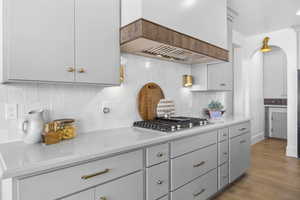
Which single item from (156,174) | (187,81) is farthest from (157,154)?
(187,81)

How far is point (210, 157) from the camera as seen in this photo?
2090 mm

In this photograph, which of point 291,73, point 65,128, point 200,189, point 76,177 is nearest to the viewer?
point 76,177

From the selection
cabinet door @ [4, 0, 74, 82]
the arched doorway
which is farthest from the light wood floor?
cabinet door @ [4, 0, 74, 82]

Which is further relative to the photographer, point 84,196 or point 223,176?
point 223,176

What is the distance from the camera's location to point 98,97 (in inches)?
71.8

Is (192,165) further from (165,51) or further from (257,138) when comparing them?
(257,138)

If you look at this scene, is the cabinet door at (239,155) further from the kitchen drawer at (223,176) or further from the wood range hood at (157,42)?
the wood range hood at (157,42)

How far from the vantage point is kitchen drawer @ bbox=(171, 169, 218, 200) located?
174cm

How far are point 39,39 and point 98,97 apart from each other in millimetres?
751

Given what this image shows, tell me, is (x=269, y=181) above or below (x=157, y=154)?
below

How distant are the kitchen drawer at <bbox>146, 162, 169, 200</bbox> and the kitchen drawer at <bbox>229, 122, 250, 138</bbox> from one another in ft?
4.21

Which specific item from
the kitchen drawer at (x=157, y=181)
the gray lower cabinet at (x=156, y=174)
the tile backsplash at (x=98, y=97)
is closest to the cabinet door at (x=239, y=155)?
the gray lower cabinet at (x=156, y=174)

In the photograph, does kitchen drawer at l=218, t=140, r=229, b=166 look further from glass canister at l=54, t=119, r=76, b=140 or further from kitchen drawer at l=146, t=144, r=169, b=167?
glass canister at l=54, t=119, r=76, b=140

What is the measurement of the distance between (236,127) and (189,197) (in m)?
1.26
